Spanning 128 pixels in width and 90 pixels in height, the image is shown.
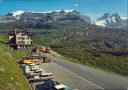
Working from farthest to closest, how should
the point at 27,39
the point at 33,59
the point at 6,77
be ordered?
the point at 27,39 → the point at 33,59 → the point at 6,77

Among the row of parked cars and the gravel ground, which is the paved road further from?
the row of parked cars

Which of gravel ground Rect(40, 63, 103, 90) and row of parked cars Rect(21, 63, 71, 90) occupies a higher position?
row of parked cars Rect(21, 63, 71, 90)

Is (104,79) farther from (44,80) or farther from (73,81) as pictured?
(44,80)

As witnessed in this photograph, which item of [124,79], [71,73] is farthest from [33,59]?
[124,79]

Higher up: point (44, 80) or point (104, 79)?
point (44, 80)

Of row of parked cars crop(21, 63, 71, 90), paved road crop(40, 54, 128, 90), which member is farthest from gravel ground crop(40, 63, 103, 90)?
row of parked cars crop(21, 63, 71, 90)

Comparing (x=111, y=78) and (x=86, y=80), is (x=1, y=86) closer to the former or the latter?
(x=86, y=80)

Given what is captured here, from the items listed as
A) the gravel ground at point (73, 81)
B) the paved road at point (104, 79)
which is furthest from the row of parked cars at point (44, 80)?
the paved road at point (104, 79)

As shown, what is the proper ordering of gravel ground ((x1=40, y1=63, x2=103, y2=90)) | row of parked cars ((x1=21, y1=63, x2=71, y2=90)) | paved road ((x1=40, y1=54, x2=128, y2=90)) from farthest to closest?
paved road ((x1=40, y1=54, x2=128, y2=90)) < gravel ground ((x1=40, y1=63, x2=103, y2=90)) < row of parked cars ((x1=21, y1=63, x2=71, y2=90))

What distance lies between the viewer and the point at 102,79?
59531mm

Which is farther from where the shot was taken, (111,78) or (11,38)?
(11,38)

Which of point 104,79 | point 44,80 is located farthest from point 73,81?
point 104,79

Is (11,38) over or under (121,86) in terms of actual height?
over

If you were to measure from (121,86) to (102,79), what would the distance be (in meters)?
7.67
